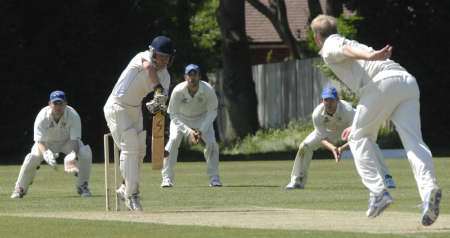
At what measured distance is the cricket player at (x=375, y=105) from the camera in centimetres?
1191

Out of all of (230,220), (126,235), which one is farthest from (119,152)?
(126,235)

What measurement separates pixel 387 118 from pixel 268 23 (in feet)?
157

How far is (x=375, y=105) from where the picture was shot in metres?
12.1

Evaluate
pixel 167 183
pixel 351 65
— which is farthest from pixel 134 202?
pixel 167 183

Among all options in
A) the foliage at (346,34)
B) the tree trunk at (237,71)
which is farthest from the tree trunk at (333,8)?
the tree trunk at (237,71)

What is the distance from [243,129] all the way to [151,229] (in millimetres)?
27072

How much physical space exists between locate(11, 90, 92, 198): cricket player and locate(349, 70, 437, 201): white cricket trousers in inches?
278

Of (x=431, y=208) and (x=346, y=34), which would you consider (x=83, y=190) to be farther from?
(x=346, y=34)

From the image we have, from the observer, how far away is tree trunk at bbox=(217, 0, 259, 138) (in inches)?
1481

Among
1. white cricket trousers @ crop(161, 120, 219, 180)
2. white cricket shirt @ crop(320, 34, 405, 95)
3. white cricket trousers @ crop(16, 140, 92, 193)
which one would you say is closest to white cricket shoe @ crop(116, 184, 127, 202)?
white cricket shirt @ crop(320, 34, 405, 95)

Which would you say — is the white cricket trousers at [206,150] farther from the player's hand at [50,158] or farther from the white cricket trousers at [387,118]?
the white cricket trousers at [387,118]

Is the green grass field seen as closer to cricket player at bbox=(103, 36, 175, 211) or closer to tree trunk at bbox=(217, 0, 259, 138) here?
cricket player at bbox=(103, 36, 175, 211)

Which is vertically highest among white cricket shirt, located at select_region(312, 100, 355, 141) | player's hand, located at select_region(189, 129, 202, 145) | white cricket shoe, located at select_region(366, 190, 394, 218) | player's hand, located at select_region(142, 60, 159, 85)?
player's hand, located at select_region(142, 60, 159, 85)

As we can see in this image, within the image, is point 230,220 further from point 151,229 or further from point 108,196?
point 108,196
